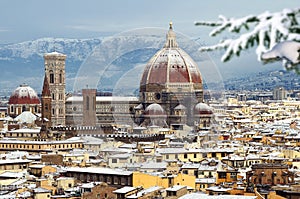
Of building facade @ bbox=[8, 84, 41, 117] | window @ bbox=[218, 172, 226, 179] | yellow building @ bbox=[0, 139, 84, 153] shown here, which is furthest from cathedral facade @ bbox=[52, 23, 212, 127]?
window @ bbox=[218, 172, 226, 179]

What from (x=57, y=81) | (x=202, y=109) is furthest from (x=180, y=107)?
(x=57, y=81)

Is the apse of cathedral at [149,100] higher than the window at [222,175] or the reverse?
higher

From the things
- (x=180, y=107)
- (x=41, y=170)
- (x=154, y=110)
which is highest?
(x=180, y=107)

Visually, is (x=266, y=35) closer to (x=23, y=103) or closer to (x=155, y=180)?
(x=155, y=180)

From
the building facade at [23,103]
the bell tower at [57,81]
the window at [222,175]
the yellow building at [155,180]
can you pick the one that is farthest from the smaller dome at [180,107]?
the yellow building at [155,180]

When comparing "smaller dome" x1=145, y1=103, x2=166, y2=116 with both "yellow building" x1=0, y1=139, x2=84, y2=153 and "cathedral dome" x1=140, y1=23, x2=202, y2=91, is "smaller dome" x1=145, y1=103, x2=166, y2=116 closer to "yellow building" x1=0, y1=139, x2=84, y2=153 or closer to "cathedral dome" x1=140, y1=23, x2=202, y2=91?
"cathedral dome" x1=140, y1=23, x2=202, y2=91

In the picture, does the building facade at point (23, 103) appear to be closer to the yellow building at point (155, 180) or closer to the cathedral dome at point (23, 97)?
the cathedral dome at point (23, 97)
